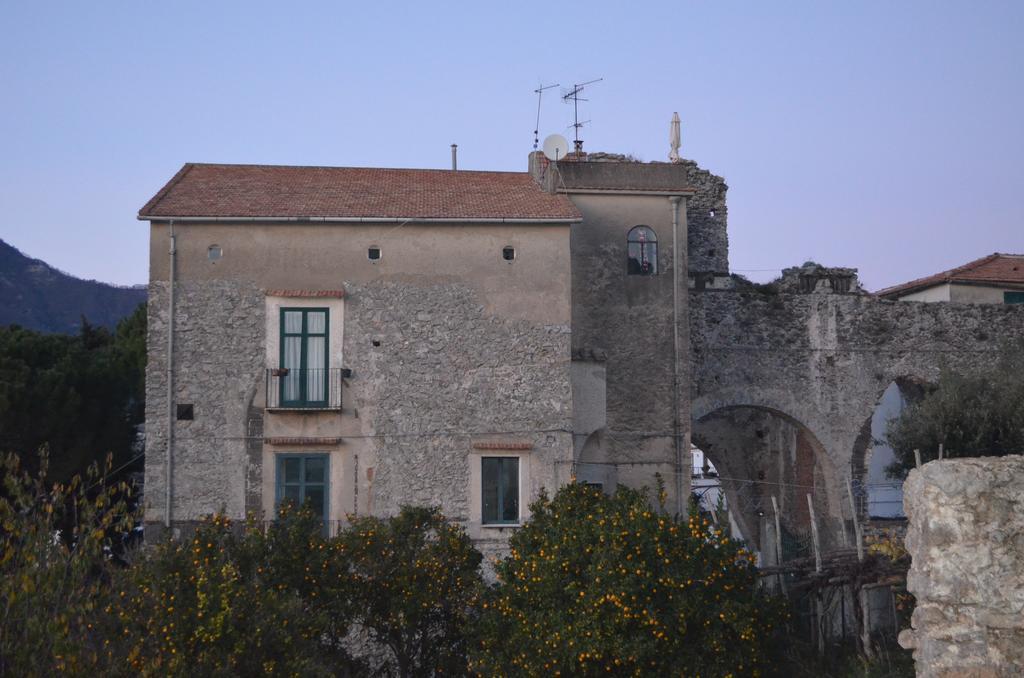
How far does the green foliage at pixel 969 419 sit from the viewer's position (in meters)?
22.6

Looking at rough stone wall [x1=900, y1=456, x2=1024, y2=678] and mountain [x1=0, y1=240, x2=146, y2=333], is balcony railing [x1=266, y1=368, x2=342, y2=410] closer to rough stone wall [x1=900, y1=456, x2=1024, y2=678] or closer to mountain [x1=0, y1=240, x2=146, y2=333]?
rough stone wall [x1=900, y1=456, x2=1024, y2=678]

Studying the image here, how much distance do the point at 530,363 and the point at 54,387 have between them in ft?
34.5

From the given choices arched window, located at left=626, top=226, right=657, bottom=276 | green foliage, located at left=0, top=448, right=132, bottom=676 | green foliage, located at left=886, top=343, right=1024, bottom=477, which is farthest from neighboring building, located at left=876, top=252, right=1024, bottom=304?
green foliage, located at left=0, top=448, right=132, bottom=676

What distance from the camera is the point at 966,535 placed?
10.6m

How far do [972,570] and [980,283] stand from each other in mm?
23248

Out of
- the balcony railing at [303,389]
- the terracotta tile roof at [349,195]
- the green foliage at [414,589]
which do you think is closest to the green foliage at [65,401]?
the terracotta tile roof at [349,195]

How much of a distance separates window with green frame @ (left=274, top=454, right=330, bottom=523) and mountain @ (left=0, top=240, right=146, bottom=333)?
65659 millimetres

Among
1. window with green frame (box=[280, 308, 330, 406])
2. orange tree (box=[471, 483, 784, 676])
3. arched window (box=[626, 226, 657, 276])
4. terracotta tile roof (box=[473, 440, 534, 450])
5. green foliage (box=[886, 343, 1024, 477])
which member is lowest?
orange tree (box=[471, 483, 784, 676])

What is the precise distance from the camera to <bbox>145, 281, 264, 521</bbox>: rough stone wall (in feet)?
68.0

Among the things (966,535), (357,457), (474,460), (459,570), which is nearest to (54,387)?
(357,457)

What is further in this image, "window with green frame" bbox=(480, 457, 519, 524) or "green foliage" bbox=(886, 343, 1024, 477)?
"green foliage" bbox=(886, 343, 1024, 477)

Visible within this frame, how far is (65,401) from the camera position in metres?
25.1

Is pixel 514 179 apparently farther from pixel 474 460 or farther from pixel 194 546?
pixel 194 546

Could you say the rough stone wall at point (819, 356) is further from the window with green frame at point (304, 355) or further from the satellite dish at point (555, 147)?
the window with green frame at point (304, 355)
